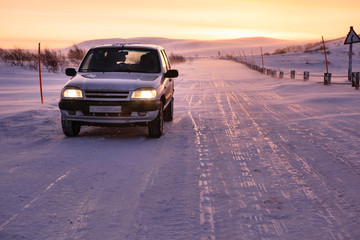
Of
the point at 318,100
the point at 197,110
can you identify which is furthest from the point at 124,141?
the point at 318,100

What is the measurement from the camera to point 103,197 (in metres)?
4.50

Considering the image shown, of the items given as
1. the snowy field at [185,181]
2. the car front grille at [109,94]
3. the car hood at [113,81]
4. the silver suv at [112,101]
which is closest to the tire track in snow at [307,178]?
the snowy field at [185,181]

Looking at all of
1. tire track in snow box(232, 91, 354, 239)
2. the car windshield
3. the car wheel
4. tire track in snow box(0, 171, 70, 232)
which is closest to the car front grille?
the car wheel

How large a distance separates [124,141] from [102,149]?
74cm

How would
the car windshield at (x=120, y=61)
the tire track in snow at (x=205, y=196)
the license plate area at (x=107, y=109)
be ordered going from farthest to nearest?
the car windshield at (x=120, y=61) → the license plate area at (x=107, y=109) → the tire track in snow at (x=205, y=196)

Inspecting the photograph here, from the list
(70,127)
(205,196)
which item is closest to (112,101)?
(70,127)

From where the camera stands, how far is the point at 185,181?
16.7ft

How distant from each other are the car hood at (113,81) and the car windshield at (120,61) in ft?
1.18

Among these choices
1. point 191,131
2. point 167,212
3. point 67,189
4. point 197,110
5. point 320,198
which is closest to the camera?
point 167,212

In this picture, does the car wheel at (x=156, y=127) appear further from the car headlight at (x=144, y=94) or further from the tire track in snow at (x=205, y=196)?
the tire track in snow at (x=205, y=196)

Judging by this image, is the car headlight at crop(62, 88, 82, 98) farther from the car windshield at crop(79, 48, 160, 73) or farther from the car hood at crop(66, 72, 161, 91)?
the car windshield at crop(79, 48, 160, 73)

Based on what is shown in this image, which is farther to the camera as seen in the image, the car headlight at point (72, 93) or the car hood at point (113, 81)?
the car headlight at point (72, 93)

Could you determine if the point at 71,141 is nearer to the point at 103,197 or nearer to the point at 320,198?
the point at 103,197

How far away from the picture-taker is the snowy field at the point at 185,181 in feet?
12.1
